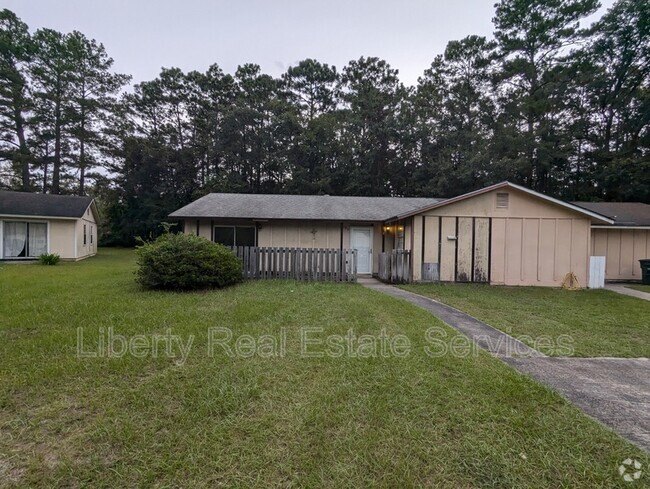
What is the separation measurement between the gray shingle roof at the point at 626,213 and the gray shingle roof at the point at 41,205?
2486 centimetres

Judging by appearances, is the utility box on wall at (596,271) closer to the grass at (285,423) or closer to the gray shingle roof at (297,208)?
the gray shingle roof at (297,208)

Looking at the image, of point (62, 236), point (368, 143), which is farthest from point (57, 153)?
point (368, 143)

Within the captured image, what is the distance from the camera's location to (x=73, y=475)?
186 cm

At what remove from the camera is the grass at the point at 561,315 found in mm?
4322

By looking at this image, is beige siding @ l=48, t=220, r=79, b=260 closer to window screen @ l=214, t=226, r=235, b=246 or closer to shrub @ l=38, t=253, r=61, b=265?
shrub @ l=38, t=253, r=61, b=265

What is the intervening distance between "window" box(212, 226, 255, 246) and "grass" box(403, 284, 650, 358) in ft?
22.8

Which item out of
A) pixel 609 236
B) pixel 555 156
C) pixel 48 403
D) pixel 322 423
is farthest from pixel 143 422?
pixel 555 156

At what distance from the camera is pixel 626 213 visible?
12.4 m

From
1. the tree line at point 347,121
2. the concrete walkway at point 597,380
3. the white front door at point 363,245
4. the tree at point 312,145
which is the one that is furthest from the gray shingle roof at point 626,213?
the tree at point 312,145

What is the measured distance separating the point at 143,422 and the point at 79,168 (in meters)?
33.0

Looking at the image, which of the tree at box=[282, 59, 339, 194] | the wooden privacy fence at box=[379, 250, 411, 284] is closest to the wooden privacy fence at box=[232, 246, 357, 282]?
the wooden privacy fence at box=[379, 250, 411, 284]

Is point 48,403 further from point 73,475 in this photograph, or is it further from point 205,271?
point 205,271

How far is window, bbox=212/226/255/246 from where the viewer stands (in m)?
12.6

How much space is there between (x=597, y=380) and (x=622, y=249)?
39.9 ft
